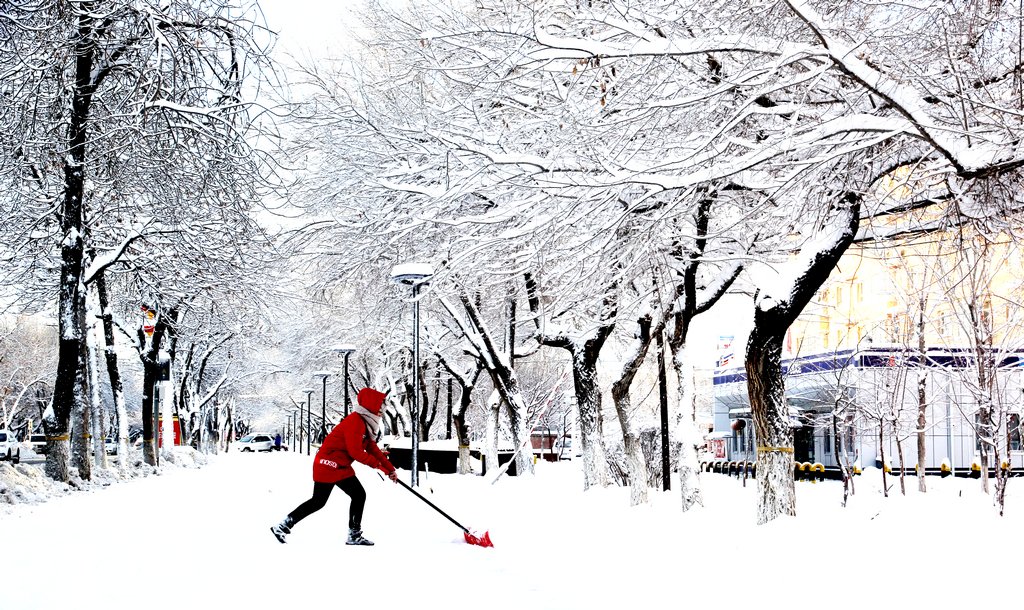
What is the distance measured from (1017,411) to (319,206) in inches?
623

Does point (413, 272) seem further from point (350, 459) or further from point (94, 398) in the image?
point (94, 398)

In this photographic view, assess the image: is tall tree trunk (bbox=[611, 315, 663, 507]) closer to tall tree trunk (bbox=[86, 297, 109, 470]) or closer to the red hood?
the red hood

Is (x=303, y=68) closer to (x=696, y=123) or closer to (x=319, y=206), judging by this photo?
(x=319, y=206)

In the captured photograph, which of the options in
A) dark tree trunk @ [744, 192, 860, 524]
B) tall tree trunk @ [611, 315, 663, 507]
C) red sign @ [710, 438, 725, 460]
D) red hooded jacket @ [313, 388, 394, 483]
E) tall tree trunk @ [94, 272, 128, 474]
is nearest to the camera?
red hooded jacket @ [313, 388, 394, 483]

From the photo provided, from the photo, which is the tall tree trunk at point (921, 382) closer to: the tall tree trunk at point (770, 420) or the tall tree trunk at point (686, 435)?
the tall tree trunk at point (686, 435)

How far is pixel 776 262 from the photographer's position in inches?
527

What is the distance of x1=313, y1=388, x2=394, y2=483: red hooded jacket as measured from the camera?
10.8 meters

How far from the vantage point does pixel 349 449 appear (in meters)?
10.7

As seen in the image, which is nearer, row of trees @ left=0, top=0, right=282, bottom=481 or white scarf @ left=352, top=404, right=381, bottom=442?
white scarf @ left=352, top=404, right=381, bottom=442

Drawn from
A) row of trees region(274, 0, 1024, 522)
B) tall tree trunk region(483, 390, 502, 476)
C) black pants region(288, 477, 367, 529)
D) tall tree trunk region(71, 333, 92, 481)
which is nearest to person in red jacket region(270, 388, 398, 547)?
black pants region(288, 477, 367, 529)

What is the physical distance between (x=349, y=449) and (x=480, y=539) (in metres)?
1.63

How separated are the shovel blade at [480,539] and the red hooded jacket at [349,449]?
1.10 meters

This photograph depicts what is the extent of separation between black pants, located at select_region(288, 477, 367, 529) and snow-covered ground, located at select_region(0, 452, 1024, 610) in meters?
0.33

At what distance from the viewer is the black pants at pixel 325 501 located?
35.6 ft
